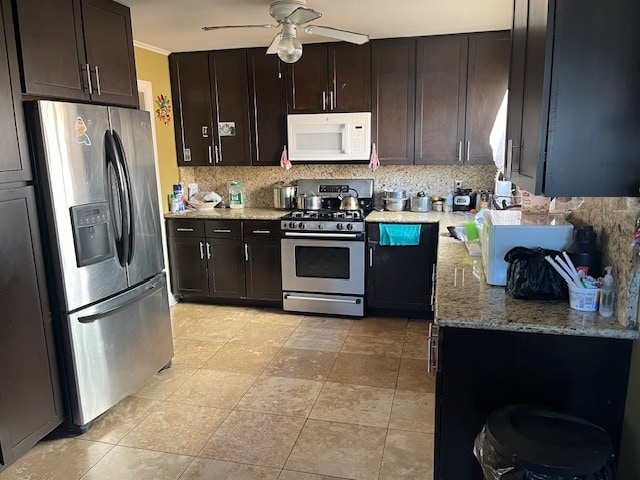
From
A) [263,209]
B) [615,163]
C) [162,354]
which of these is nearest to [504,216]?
[615,163]

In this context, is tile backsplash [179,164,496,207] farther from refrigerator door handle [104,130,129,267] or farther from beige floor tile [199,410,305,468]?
beige floor tile [199,410,305,468]

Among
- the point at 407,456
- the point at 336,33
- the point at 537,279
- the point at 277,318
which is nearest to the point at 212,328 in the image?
the point at 277,318

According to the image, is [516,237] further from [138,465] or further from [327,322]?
[327,322]

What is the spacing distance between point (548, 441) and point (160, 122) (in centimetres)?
395

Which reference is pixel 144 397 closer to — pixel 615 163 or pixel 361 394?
pixel 361 394

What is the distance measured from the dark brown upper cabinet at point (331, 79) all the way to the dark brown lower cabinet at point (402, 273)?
3.64 ft

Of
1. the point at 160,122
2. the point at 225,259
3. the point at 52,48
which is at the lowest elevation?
the point at 225,259

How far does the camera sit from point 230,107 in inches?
171

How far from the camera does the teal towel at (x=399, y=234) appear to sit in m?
3.83

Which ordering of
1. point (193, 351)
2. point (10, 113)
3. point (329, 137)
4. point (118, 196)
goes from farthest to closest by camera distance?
1. point (329, 137)
2. point (193, 351)
3. point (118, 196)
4. point (10, 113)

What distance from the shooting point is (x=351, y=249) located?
3.96 m

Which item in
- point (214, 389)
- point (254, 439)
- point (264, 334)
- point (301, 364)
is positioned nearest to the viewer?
point (254, 439)

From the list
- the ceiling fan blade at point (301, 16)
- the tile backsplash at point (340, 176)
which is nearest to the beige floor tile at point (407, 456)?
the ceiling fan blade at point (301, 16)

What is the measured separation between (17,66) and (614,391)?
2.81 m
